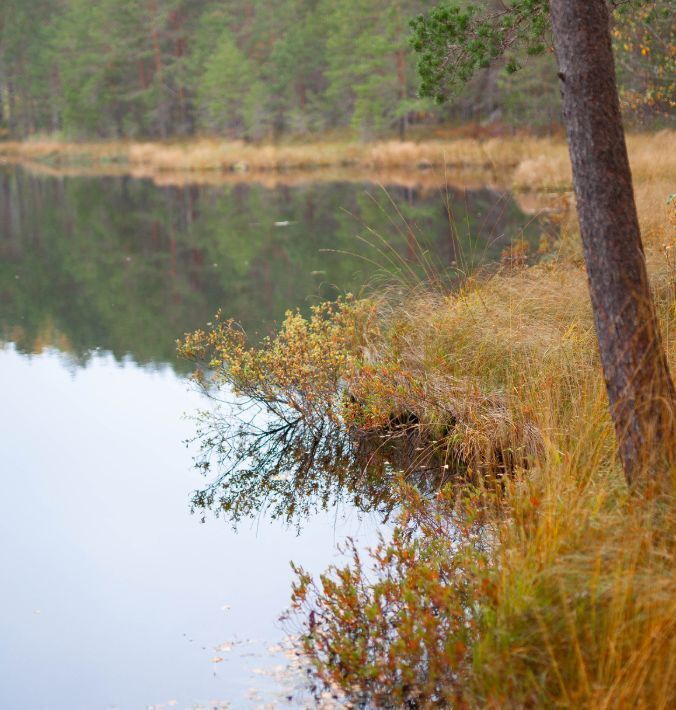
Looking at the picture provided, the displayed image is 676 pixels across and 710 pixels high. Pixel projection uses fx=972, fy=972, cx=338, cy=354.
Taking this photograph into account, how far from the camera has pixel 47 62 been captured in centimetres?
6462

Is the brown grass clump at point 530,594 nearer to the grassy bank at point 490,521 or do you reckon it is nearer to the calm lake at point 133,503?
the grassy bank at point 490,521

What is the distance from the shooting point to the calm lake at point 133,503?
4434 millimetres

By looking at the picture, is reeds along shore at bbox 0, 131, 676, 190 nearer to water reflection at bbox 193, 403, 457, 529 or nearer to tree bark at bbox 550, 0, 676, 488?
water reflection at bbox 193, 403, 457, 529

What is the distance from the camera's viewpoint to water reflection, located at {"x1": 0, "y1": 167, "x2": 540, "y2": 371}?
40.4ft

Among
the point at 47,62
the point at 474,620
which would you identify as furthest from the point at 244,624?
the point at 47,62

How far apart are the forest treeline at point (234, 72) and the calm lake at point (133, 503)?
25.3 meters

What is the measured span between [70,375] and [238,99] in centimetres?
4394

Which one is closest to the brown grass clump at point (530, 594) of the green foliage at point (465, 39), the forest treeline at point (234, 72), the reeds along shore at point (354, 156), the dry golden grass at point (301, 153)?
the green foliage at point (465, 39)

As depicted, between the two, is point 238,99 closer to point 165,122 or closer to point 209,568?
point 165,122

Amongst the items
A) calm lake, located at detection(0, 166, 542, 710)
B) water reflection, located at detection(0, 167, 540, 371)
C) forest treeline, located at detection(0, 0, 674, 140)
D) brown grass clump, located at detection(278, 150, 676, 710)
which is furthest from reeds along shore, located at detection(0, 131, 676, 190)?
brown grass clump, located at detection(278, 150, 676, 710)

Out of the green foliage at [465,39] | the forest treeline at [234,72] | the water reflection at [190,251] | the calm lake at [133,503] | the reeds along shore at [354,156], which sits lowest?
the calm lake at [133,503]

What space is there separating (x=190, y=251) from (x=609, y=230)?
15.9 metres

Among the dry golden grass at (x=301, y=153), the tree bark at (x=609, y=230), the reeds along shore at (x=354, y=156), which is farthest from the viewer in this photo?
the dry golden grass at (x=301, y=153)

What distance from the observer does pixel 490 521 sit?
482cm
